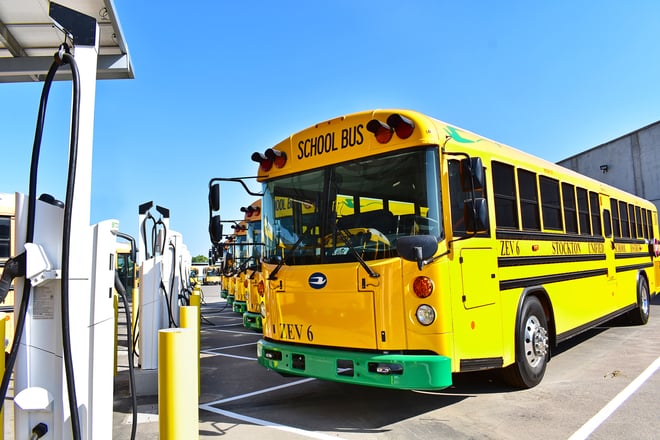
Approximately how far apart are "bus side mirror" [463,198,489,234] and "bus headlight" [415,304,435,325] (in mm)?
746

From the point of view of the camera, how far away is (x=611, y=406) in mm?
4570

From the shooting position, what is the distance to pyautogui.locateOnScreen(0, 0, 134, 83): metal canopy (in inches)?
146

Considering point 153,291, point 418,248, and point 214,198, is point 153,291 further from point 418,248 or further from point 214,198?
point 418,248

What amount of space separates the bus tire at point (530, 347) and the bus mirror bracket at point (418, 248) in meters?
1.67

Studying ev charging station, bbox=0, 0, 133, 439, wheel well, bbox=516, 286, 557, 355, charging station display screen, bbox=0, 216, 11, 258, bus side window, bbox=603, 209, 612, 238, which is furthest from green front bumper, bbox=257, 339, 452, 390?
charging station display screen, bbox=0, 216, 11, 258

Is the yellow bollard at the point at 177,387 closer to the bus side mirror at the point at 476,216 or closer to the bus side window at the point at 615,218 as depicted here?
the bus side mirror at the point at 476,216

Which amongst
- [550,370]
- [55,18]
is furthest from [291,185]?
[550,370]

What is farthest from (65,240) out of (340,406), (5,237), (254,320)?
(5,237)

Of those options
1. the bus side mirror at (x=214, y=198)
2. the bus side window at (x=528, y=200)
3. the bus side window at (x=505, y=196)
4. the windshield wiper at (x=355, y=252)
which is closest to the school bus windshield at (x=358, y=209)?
the windshield wiper at (x=355, y=252)

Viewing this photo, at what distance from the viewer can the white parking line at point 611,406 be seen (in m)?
3.92

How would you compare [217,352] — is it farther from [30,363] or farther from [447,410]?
[30,363]

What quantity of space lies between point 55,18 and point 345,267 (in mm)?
2981

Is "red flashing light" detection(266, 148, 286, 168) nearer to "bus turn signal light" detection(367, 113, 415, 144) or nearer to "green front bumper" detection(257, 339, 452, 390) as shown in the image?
"bus turn signal light" detection(367, 113, 415, 144)

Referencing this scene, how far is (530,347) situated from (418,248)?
2.22m
